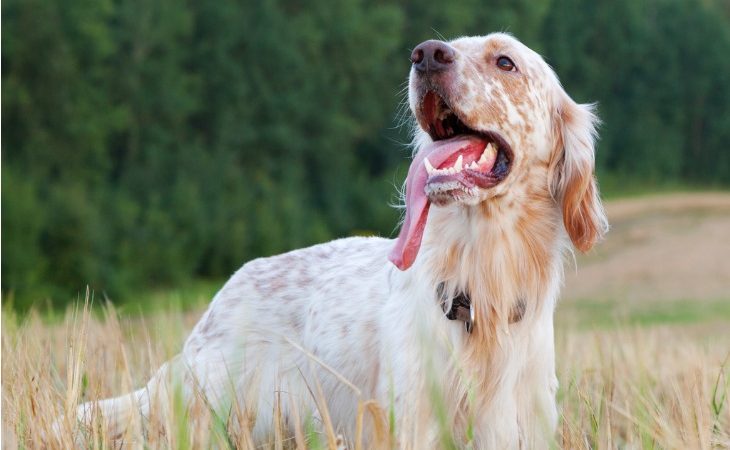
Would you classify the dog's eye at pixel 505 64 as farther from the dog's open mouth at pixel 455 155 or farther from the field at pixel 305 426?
the field at pixel 305 426

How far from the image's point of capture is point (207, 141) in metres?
24.8

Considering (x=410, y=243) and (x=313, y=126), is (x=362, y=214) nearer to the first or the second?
(x=313, y=126)

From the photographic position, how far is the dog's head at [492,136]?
3506mm

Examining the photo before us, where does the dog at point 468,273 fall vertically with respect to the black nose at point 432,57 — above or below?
below

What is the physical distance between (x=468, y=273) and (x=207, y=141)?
2165cm

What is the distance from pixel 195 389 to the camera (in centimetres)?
310

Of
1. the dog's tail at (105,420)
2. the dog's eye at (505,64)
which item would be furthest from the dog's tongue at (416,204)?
the dog's tail at (105,420)

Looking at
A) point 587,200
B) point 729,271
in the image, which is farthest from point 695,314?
point 587,200

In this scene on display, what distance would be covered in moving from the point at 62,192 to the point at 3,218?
121 cm

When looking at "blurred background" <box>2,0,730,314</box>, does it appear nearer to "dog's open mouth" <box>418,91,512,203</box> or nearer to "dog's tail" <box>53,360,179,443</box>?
"dog's open mouth" <box>418,91,512,203</box>

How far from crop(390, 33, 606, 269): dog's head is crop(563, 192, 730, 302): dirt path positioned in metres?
16.9

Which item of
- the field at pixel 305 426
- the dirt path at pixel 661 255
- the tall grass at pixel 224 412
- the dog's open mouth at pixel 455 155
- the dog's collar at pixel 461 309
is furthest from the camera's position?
the dirt path at pixel 661 255

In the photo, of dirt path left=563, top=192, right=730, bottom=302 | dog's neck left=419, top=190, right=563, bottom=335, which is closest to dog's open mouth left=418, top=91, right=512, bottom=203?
dog's neck left=419, top=190, right=563, bottom=335

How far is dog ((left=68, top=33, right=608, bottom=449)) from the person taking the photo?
3.49 meters
